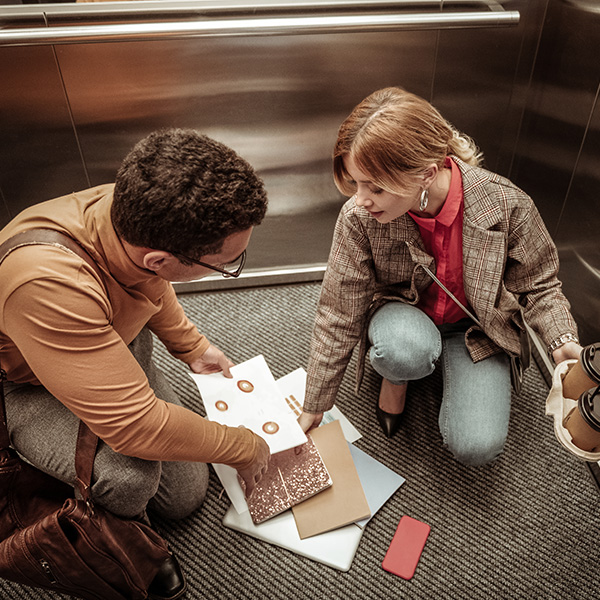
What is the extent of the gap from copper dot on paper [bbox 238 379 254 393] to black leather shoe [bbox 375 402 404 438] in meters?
0.39

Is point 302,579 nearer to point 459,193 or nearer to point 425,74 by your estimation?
point 459,193

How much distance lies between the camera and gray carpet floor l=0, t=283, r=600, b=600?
4.05 feet

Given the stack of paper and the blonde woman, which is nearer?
the blonde woman

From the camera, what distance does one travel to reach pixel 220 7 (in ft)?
A: 4.92

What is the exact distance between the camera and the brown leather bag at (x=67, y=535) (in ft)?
3.06

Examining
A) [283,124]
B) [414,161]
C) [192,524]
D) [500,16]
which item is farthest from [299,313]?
[500,16]

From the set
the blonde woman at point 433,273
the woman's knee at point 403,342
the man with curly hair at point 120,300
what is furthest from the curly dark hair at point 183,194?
the woman's knee at point 403,342

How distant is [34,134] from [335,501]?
4.55ft

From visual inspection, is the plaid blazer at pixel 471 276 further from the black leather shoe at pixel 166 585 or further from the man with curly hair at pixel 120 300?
the black leather shoe at pixel 166 585

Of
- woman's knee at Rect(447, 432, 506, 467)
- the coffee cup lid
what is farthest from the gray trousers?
the coffee cup lid

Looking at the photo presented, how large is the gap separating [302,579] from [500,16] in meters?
1.59

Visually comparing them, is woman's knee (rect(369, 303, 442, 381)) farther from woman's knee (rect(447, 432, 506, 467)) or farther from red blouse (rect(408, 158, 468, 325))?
woman's knee (rect(447, 432, 506, 467))

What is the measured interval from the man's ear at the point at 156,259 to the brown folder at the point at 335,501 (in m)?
0.73

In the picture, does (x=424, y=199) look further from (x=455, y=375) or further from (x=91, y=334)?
(x=91, y=334)
